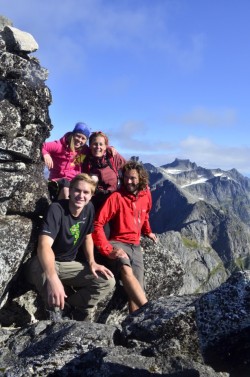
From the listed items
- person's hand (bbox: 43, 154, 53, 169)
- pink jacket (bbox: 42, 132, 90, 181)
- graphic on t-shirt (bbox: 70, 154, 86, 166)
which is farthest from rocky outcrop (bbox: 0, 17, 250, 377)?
graphic on t-shirt (bbox: 70, 154, 86, 166)

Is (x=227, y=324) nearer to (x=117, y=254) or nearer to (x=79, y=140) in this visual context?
(x=117, y=254)

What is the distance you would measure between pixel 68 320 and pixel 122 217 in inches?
216

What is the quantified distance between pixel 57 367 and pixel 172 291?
10790 millimetres

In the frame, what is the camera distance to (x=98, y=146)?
17500 millimetres

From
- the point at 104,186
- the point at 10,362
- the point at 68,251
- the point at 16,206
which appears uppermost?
the point at 104,186

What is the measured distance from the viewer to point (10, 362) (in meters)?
10.2

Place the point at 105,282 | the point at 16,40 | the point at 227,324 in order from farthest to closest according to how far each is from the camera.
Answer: the point at 16,40
the point at 105,282
the point at 227,324

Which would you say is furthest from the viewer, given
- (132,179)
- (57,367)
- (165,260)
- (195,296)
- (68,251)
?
(165,260)

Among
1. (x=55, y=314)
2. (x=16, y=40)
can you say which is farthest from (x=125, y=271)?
(x=16, y=40)

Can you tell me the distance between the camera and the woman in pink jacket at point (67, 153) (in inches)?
682

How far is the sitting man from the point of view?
46.0 feet

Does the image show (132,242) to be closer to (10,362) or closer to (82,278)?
(82,278)

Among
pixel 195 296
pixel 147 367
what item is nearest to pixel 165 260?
pixel 195 296

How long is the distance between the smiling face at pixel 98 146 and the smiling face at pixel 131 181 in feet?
5.03
